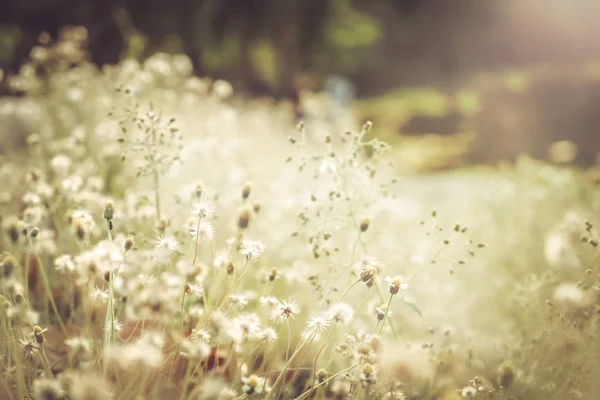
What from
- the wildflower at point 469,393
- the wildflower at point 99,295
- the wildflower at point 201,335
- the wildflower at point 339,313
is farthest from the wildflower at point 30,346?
the wildflower at point 469,393

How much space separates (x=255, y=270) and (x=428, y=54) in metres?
9.10

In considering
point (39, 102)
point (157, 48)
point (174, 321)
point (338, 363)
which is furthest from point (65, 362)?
point (157, 48)

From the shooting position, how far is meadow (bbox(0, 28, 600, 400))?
1.06 m

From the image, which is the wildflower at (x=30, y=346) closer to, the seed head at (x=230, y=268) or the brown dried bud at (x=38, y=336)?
the brown dried bud at (x=38, y=336)

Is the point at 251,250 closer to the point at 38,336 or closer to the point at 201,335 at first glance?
the point at 201,335

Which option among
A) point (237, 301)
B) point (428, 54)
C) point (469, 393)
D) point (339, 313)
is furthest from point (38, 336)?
point (428, 54)

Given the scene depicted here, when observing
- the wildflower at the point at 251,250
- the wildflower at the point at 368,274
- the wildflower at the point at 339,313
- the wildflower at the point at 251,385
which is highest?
the wildflower at the point at 368,274

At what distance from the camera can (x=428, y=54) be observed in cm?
983

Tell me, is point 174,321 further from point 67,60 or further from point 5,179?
point 67,60

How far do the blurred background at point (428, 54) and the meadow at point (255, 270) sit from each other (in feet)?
10.2

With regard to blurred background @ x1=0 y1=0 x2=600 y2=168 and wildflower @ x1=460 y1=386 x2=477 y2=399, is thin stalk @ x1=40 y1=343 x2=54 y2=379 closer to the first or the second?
wildflower @ x1=460 y1=386 x2=477 y2=399

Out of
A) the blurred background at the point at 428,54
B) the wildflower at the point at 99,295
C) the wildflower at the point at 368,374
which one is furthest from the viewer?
the blurred background at the point at 428,54

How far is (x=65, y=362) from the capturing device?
1.37 meters

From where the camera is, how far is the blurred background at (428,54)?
6375 mm
